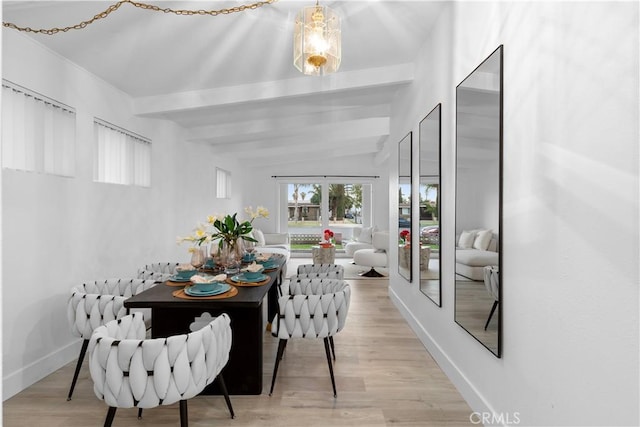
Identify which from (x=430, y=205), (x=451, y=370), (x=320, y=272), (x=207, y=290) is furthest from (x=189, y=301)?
(x=430, y=205)

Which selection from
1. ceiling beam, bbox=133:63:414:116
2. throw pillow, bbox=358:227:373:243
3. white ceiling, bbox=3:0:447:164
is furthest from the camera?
throw pillow, bbox=358:227:373:243

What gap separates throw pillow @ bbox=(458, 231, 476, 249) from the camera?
91.3 inches

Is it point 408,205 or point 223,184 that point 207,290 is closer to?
point 408,205

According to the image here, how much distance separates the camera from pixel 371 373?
2.78 m

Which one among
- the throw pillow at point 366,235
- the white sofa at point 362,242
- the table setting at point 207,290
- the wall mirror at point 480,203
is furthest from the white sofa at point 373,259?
the table setting at point 207,290

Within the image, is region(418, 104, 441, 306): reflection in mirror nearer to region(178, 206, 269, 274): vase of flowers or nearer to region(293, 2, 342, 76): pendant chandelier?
region(293, 2, 342, 76): pendant chandelier

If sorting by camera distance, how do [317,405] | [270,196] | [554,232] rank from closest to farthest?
[554,232], [317,405], [270,196]

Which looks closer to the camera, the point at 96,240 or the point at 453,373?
the point at 453,373

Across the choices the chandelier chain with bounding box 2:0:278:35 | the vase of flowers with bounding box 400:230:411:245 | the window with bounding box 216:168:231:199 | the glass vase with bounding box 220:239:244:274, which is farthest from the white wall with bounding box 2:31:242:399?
the window with bounding box 216:168:231:199

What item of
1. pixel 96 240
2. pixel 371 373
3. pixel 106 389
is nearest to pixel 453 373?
pixel 371 373

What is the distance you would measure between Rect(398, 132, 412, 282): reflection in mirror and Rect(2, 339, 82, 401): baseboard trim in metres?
3.07

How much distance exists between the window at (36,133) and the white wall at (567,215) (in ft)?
10.0

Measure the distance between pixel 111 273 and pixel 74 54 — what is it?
1910mm

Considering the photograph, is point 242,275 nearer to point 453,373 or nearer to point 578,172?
point 453,373
